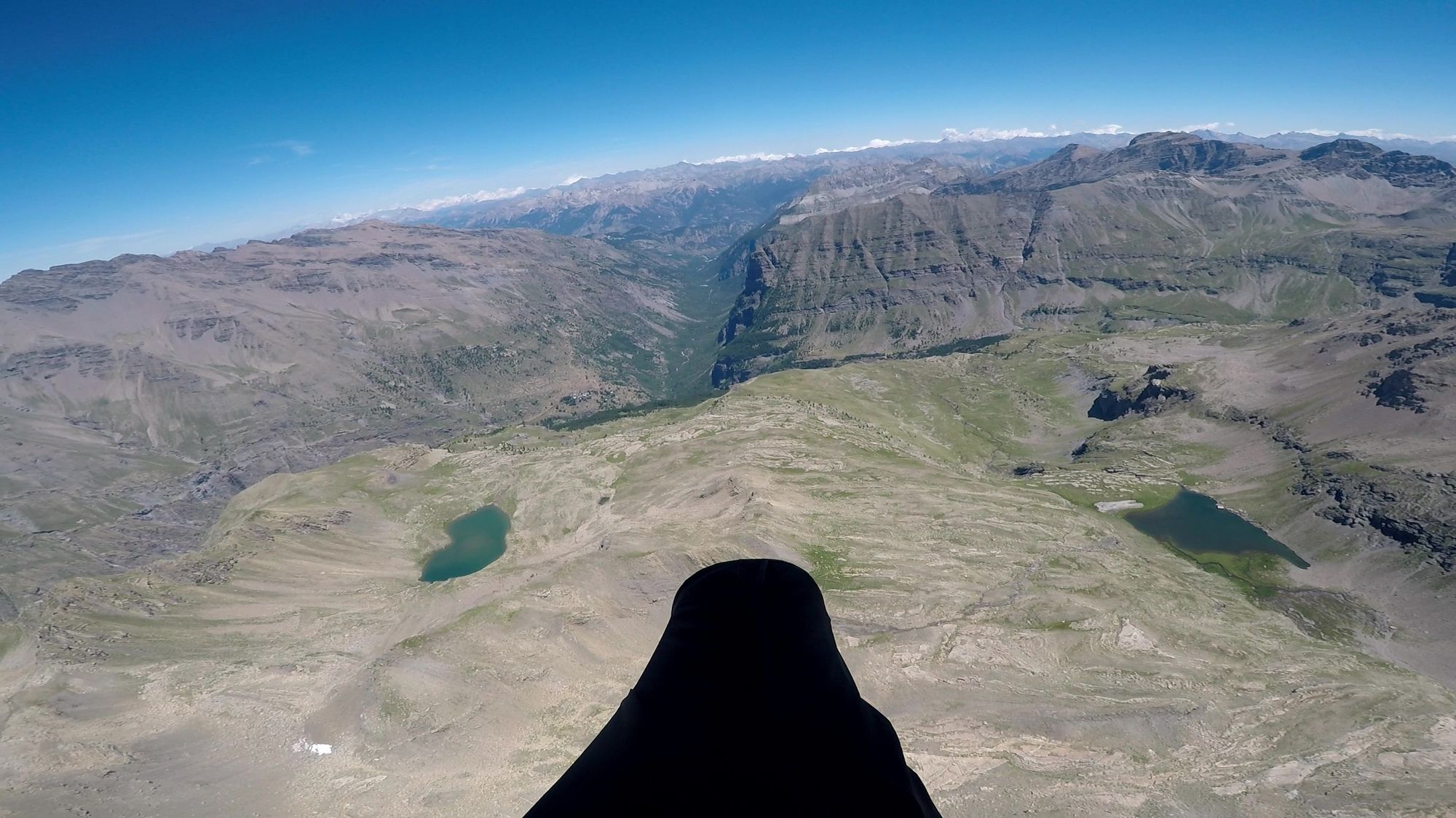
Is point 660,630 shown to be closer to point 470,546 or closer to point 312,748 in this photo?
point 312,748

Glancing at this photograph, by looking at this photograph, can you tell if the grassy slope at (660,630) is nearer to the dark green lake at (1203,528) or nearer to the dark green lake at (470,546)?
the dark green lake at (470,546)

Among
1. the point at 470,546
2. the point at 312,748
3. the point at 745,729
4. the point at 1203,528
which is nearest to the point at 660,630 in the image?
the point at 312,748

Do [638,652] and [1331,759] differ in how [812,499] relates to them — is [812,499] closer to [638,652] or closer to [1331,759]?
[638,652]

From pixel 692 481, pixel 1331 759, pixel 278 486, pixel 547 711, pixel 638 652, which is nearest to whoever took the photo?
pixel 1331 759

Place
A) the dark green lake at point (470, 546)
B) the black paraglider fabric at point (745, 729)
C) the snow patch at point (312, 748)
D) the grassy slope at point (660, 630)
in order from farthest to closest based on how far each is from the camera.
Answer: the dark green lake at point (470, 546) → the snow patch at point (312, 748) → the grassy slope at point (660, 630) → the black paraglider fabric at point (745, 729)

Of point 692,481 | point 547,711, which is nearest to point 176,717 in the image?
point 547,711

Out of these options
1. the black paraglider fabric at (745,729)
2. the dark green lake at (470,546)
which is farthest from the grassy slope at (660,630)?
the black paraglider fabric at (745,729)
